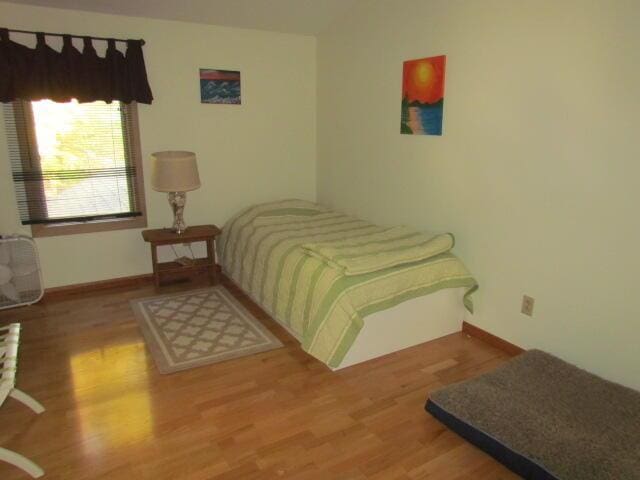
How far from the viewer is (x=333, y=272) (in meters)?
2.67

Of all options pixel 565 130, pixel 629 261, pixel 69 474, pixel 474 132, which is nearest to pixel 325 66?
pixel 474 132

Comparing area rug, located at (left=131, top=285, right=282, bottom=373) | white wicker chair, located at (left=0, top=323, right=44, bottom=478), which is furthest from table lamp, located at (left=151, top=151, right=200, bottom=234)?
white wicker chair, located at (left=0, top=323, right=44, bottom=478)

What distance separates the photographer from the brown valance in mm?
3164

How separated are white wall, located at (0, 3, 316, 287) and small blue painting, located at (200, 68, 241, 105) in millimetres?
47

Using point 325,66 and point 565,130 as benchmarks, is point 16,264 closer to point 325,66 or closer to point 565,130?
point 325,66

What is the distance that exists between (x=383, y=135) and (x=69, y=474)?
2.95 meters

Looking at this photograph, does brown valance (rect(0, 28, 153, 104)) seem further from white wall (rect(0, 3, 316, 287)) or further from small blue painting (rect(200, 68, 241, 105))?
small blue painting (rect(200, 68, 241, 105))

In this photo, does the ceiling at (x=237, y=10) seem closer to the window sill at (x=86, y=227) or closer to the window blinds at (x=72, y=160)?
the window blinds at (x=72, y=160)

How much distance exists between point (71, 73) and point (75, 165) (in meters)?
0.69

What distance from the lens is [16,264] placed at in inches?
125

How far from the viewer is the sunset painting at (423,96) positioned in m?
3.07

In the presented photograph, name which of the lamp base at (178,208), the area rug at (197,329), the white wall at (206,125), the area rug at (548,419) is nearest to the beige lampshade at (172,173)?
Answer: the lamp base at (178,208)

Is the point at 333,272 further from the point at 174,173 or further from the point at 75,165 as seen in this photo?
the point at 75,165

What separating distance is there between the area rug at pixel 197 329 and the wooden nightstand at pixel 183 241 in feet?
0.81
